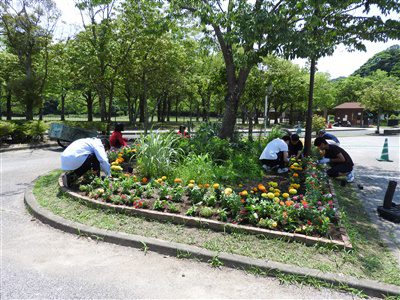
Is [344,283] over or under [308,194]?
under

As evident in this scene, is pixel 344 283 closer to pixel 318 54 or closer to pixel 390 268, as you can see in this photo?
pixel 390 268

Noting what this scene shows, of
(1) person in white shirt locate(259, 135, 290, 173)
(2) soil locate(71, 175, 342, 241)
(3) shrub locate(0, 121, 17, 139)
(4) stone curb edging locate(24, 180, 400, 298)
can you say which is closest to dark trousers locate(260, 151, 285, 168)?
(1) person in white shirt locate(259, 135, 290, 173)

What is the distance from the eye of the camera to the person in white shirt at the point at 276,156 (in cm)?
696

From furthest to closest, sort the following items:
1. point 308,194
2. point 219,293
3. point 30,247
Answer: point 308,194, point 30,247, point 219,293

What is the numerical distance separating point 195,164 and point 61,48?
1744 centimetres

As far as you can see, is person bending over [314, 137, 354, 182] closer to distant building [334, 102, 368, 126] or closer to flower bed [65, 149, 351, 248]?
flower bed [65, 149, 351, 248]

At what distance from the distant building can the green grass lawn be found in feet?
155

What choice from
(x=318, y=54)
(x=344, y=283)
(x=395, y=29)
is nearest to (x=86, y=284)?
(x=344, y=283)

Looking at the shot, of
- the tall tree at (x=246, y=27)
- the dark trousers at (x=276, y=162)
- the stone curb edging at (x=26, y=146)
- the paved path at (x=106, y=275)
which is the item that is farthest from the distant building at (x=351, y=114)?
the paved path at (x=106, y=275)

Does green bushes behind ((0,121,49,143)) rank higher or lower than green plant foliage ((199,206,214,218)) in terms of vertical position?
higher

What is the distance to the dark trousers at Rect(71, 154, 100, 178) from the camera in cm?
574

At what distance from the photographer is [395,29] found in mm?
6395

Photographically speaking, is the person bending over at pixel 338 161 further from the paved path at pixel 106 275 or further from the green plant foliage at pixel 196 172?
the paved path at pixel 106 275

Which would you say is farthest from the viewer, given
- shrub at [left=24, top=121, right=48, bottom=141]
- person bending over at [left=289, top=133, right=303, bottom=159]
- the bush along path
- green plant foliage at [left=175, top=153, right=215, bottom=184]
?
shrub at [left=24, top=121, right=48, bottom=141]
